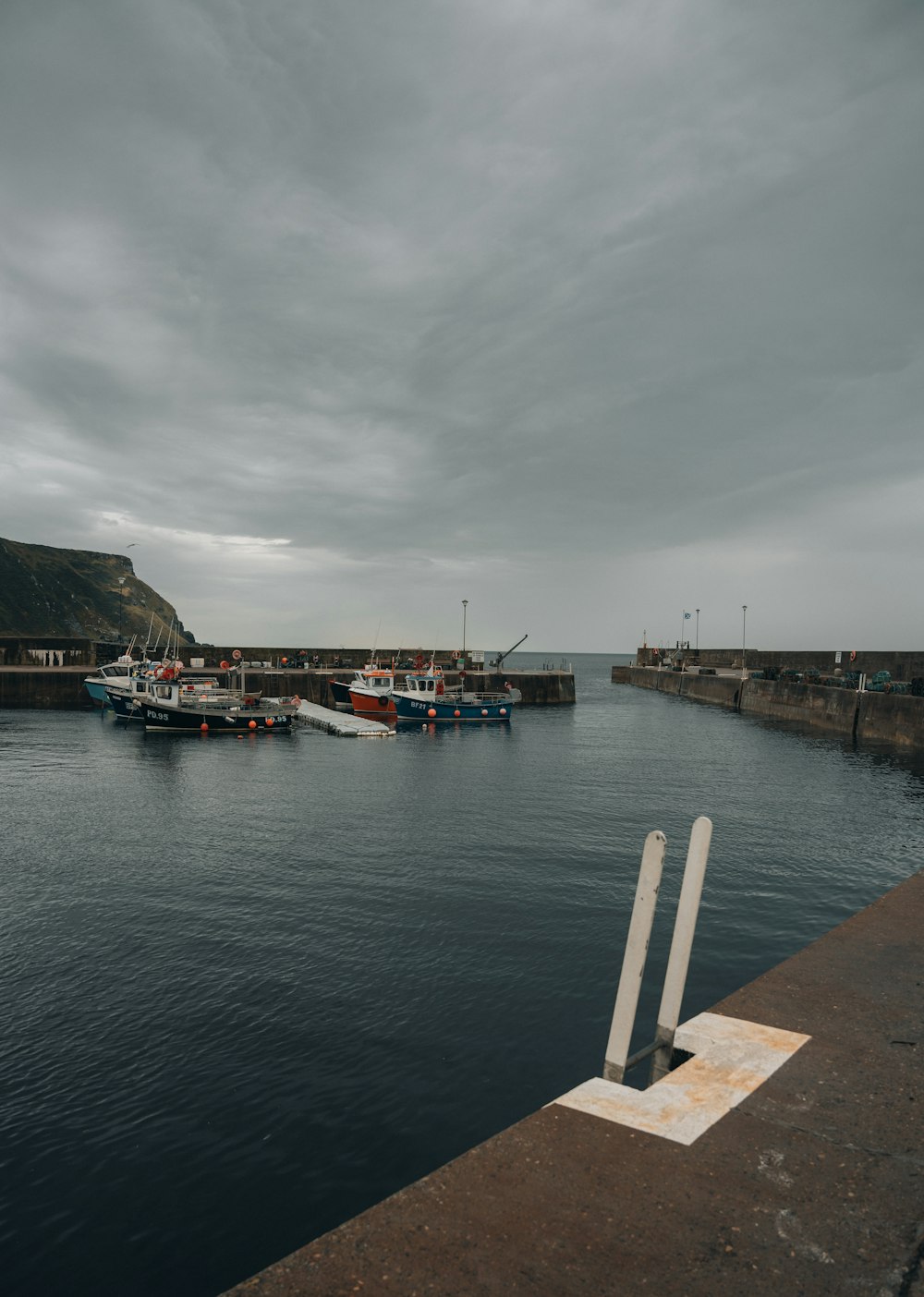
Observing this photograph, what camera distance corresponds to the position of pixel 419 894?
1917 cm

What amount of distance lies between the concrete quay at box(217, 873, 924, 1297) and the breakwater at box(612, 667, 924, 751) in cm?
5059

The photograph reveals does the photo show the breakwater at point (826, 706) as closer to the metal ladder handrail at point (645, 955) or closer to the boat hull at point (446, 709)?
the boat hull at point (446, 709)

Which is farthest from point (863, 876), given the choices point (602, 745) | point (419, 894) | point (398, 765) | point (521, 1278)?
point (602, 745)

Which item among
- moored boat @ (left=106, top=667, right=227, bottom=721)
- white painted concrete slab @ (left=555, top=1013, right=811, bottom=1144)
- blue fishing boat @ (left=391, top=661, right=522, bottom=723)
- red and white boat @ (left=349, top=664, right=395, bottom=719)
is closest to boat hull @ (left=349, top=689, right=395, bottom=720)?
red and white boat @ (left=349, top=664, right=395, bottom=719)

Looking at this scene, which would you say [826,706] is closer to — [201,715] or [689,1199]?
[201,715]

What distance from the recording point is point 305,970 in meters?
14.5

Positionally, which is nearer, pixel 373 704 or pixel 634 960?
pixel 634 960

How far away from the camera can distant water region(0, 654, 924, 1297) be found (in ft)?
28.7

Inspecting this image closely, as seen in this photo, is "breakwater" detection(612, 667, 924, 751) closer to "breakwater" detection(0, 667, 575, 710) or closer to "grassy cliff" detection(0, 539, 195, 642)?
"breakwater" detection(0, 667, 575, 710)

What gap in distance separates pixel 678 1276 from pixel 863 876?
20767mm

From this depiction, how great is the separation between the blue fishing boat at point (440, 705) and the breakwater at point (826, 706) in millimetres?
25549

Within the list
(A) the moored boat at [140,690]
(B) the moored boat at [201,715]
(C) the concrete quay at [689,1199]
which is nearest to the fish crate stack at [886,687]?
(B) the moored boat at [201,715]

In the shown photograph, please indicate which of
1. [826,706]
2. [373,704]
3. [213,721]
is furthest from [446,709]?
[826,706]

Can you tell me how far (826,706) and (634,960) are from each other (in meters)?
62.1
